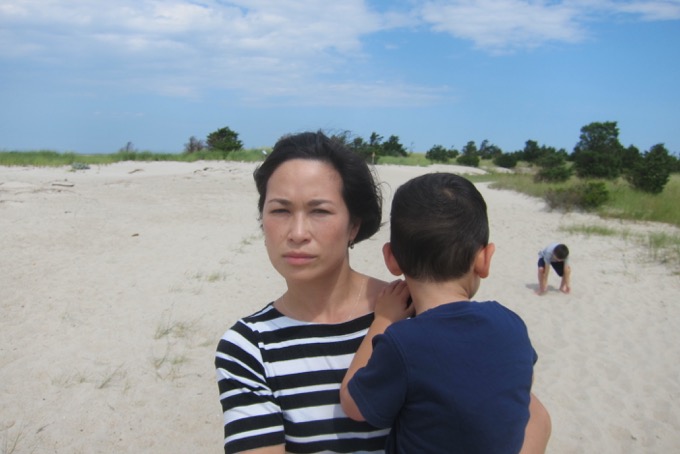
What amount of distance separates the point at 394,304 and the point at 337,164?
1.39 ft

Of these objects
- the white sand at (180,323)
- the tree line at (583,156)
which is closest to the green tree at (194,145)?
the tree line at (583,156)

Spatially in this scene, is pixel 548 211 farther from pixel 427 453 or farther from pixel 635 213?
pixel 427 453

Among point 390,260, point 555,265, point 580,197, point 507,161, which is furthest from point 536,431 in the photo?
point 507,161

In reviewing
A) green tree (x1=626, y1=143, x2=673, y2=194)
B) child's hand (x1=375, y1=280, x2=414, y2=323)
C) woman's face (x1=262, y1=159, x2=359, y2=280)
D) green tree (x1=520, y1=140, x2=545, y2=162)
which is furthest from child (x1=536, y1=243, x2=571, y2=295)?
green tree (x1=520, y1=140, x2=545, y2=162)

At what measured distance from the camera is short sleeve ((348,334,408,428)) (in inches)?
55.0

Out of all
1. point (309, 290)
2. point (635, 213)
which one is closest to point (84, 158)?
point (635, 213)

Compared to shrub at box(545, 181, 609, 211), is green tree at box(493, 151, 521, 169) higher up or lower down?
higher up

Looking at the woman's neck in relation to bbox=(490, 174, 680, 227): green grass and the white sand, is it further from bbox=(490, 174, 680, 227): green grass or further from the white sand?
bbox=(490, 174, 680, 227): green grass

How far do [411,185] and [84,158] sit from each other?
28019 mm

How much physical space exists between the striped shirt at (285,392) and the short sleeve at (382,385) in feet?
0.46

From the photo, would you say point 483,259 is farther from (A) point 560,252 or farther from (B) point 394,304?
(A) point 560,252

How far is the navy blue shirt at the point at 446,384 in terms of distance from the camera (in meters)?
1.40

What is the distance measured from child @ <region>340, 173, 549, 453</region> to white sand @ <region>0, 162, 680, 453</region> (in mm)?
3597

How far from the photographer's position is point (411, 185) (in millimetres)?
1607
